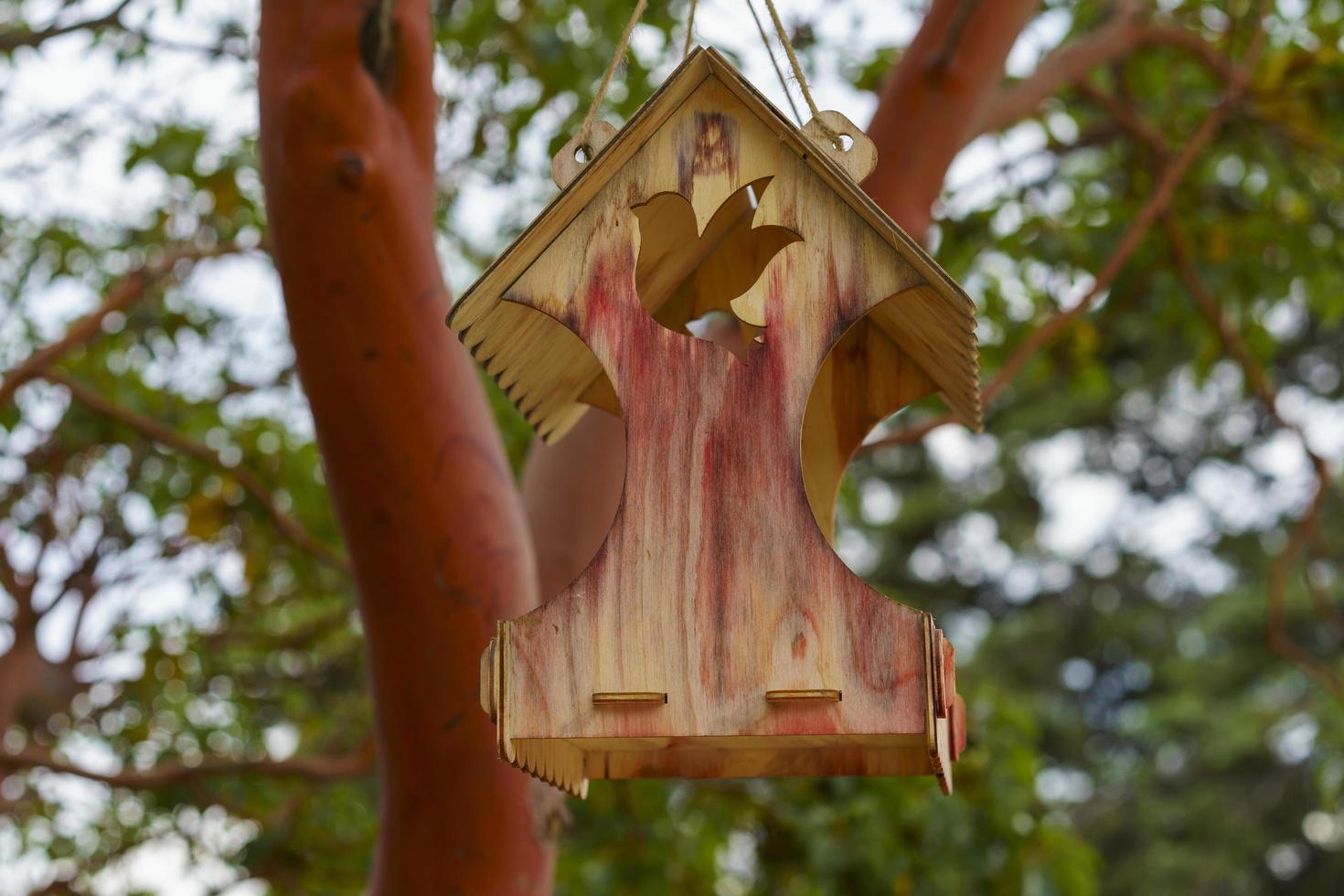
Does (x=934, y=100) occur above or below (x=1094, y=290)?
above

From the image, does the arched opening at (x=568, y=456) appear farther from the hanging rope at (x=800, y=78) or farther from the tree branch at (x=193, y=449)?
the tree branch at (x=193, y=449)

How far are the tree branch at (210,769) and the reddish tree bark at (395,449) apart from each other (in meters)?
1.10

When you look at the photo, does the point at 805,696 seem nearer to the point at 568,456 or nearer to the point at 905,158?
the point at 568,456

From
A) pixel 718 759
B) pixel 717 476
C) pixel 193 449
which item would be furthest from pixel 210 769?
pixel 717 476

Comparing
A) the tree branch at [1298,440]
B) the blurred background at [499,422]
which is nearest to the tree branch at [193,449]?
the blurred background at [499,422]

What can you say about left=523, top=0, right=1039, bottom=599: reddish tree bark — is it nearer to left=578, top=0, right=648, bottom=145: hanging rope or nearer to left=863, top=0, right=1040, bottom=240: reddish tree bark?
left=863, top=0, right=1040, bottom=240: reddish tree bark

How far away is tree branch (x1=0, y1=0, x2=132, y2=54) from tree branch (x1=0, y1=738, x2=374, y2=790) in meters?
1.58

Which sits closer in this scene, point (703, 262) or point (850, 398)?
point (850, 398)

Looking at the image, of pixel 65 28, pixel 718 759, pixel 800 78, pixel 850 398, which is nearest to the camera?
pixel 800 78

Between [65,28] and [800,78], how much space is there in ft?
7.68

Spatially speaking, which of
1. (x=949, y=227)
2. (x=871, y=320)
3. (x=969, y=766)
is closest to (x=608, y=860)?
(x=969, y=766)

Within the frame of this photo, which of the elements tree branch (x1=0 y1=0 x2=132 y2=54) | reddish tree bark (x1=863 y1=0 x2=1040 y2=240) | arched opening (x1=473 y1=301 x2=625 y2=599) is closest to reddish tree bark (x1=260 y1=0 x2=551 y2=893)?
arched opening (x1=473 y1=301 x2=625 y2=599)

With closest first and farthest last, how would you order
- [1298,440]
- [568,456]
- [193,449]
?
Result: [568,456] → [193,449] → [1298,440]

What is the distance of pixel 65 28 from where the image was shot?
3.27 m
